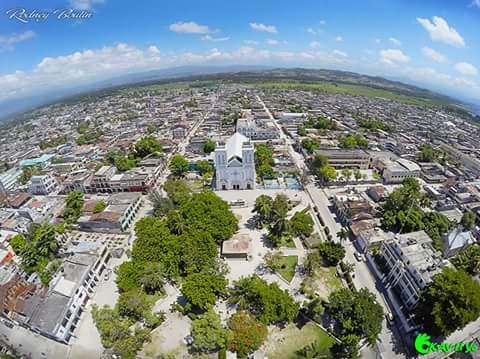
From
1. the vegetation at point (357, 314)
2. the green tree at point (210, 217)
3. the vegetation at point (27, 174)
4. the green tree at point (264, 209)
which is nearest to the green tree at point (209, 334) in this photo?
the vegetation at point (357, 314)

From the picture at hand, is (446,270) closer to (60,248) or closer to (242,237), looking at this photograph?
(242,237)

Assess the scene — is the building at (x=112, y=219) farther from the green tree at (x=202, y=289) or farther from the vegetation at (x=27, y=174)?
the vegetation at (x=27, y=174)

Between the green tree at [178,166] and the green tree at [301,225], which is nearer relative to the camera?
the green tree at [301,225]

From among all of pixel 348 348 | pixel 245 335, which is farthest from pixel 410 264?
pixel 245 335

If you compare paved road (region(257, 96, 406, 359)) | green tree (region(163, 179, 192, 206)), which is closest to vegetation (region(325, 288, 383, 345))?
paved road (region(257, 96, 406, 359))

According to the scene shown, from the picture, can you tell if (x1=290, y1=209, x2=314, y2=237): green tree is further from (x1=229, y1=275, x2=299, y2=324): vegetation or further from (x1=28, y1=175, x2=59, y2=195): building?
(x1=28, y1=175, x2=59, y2=195): building
